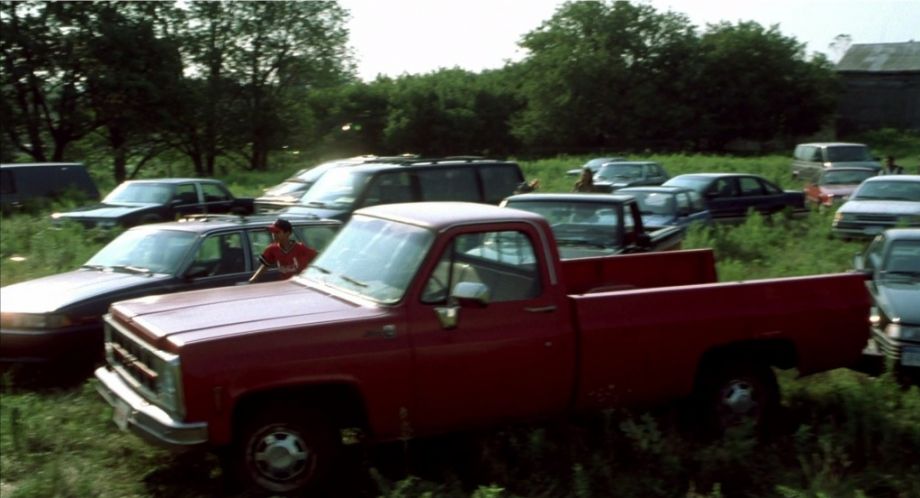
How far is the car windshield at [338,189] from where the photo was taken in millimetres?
14914

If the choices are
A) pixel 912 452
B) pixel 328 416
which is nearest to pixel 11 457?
pixel 328 416

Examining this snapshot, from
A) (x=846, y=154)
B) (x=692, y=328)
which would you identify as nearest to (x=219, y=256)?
(x=692, y=328)

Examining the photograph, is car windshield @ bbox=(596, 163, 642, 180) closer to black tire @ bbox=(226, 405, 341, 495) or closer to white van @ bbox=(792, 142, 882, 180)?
white van @ bbox=(792, 142, 882, 180)

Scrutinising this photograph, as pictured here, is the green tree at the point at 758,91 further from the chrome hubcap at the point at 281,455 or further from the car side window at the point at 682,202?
the chrome hubcap at the point at 281,455

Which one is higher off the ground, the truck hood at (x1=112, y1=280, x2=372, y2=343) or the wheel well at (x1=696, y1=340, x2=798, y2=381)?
the truck hood at (x1=112, y1=280, x2=372, y2=343)

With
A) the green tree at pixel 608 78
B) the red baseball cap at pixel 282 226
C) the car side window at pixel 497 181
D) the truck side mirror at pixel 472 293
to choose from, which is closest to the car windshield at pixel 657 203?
the car side window at pixel 497 181

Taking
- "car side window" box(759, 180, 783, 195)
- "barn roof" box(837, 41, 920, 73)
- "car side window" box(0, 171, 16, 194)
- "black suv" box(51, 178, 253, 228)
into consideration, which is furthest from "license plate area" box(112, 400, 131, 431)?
"barn roof" box(837, 41, 920, 73)

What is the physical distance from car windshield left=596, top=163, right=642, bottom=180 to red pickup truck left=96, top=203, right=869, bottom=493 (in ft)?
77.6

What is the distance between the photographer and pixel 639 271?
29.0 feet

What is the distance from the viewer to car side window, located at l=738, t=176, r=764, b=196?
22.7 meters

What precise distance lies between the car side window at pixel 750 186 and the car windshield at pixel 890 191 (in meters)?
2.75

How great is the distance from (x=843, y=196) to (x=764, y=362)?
2000cm

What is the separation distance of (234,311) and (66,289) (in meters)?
3.72

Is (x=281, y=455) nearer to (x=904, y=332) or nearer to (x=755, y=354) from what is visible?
(x=755, y=354)
